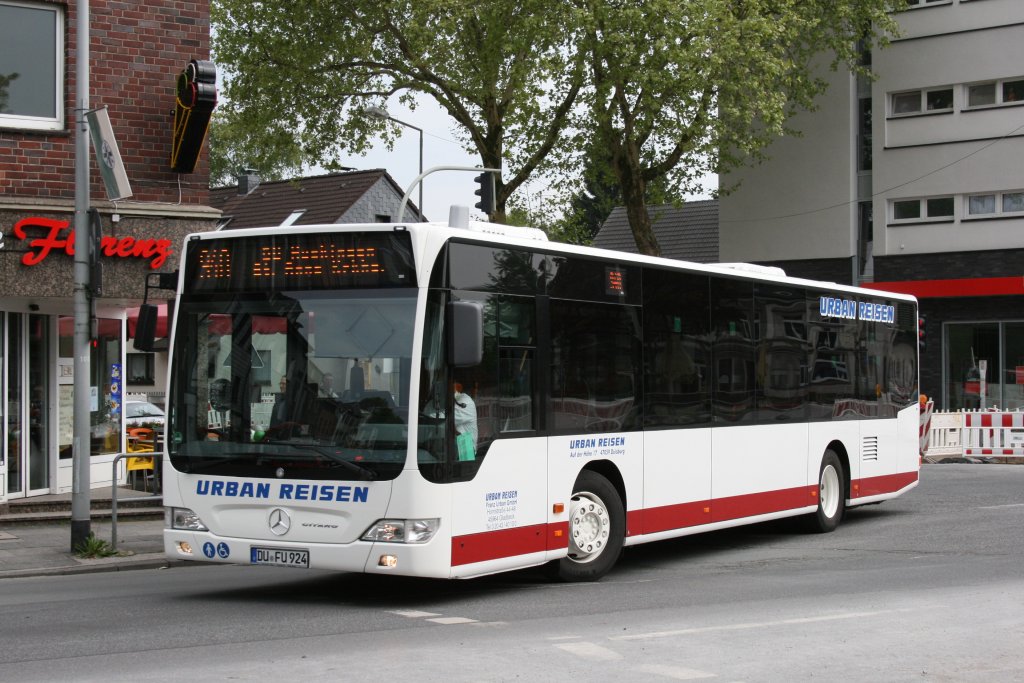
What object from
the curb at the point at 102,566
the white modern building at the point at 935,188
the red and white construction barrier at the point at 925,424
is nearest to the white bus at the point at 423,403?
the curb at the point at 102,566

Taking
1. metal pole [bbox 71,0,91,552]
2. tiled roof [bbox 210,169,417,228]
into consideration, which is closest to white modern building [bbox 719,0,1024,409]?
tiled roof [bbox 210,169,417,228]

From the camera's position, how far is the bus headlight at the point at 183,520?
33.7ft

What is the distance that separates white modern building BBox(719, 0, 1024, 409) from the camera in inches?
1375

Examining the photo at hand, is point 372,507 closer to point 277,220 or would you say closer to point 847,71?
point 847,71

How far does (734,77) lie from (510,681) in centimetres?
2375

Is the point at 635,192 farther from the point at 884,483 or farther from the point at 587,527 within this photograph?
the point at 587,527

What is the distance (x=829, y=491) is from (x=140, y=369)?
39084 mm

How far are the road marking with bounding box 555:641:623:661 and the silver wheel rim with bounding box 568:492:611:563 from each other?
9.03 ft

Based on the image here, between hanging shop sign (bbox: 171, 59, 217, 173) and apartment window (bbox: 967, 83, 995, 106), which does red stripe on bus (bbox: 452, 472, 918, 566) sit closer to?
hanging shop sign (bbox: 171, 59, 217, 173)

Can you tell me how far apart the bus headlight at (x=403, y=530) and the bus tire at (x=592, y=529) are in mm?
1840

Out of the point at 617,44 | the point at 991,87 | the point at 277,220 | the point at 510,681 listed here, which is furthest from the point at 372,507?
the point at 277,220

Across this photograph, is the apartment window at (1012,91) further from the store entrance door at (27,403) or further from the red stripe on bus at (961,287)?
the store entrance door at (27,403)

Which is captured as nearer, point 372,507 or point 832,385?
point 372,507

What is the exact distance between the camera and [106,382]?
19.3m
